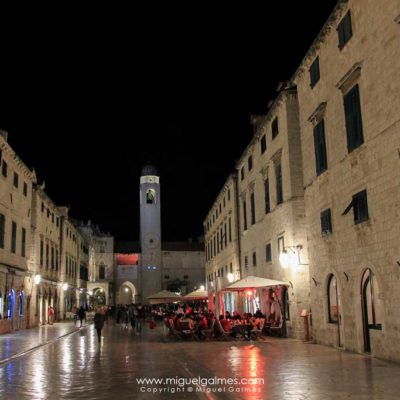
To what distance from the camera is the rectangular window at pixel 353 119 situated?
16.1m

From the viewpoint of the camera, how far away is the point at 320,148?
19.7 metres

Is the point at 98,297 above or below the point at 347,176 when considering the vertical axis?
below

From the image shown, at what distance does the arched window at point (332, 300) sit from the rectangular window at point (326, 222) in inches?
62.7

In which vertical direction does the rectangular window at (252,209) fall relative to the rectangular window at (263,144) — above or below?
below

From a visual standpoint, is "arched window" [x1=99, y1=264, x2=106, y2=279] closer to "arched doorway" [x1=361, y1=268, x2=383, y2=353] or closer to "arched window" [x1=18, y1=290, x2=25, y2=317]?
"arched window" [x1=18, y1=290, x2=25, y2=317]

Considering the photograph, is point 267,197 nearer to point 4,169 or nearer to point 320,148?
point 320,148

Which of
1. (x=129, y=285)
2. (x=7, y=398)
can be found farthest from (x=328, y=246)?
(x=129, y=285)

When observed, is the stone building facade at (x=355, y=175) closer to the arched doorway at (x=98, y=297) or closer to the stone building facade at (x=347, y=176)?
the stone building facade at (x=347, y=176)

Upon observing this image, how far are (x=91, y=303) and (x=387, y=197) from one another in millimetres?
68103

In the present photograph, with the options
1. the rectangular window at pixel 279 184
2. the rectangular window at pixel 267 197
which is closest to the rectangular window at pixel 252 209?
the rectangular window at pixel 267 197

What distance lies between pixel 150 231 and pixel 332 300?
217 feet

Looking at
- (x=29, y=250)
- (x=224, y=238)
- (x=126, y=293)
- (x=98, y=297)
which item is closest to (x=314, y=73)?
(x=29, y=250)

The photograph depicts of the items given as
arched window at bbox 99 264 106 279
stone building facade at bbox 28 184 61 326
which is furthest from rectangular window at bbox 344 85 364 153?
arched window at bbox 99 264 106 279

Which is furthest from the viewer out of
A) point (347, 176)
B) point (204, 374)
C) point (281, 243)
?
point (281, 243)
